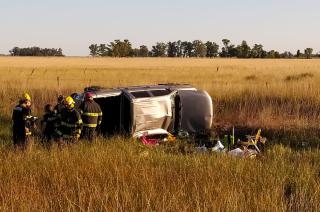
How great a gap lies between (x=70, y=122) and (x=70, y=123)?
0.07 feet

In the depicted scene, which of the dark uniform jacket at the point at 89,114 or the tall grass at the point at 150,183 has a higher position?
the dark uniform jacket at the point at 89,114

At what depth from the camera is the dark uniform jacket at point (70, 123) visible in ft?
30.1

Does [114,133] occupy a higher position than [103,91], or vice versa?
[103,91]

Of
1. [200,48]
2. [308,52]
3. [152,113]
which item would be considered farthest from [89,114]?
[200,48]

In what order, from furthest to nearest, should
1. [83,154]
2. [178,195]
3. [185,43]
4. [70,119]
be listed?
[185,43] < [70,119] < [83,154] < [178,195]

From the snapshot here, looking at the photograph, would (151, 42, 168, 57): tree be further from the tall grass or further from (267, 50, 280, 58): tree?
the tall grass

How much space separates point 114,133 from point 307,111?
247 inches

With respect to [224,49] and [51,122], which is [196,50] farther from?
[51,122]

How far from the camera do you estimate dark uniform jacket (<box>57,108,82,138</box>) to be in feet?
30.1

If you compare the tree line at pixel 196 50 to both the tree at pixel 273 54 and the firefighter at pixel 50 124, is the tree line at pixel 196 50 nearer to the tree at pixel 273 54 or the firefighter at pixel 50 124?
the tree at pixel 273 54

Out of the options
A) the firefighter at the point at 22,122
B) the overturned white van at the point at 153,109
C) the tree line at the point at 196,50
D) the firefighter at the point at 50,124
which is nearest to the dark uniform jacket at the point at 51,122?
the firefighter at the point at 50,124

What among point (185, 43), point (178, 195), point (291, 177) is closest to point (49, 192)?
point (178, 195)

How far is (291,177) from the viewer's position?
595 cm

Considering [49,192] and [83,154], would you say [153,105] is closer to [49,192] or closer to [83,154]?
[83,154]
